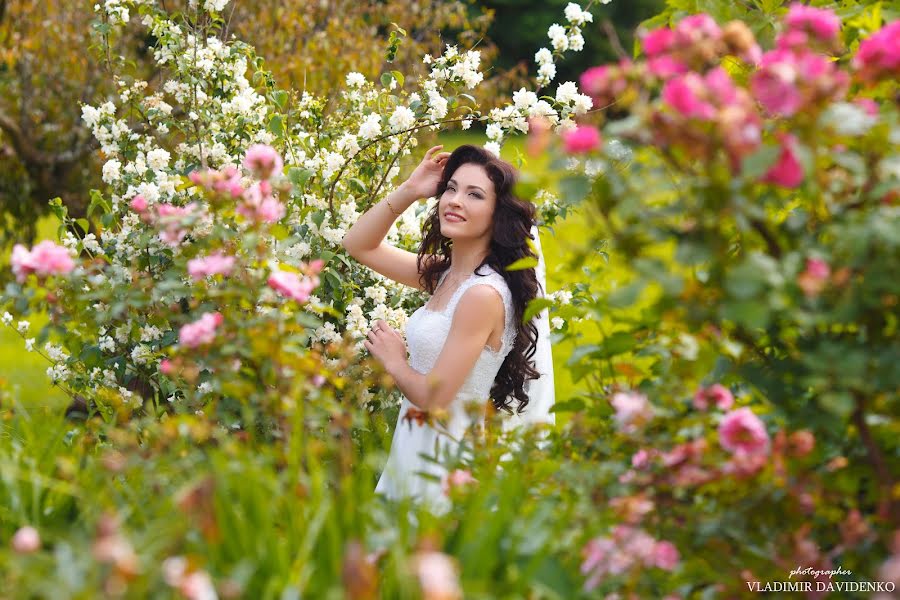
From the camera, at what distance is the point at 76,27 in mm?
7531

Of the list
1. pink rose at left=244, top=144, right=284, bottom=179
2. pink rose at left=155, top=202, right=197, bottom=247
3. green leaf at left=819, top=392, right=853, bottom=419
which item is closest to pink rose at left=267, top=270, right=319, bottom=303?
pink rose at left=244, top=144, right=284, bottom=179

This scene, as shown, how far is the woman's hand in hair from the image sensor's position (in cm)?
399

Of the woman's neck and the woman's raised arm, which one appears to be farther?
the woman's raised arm

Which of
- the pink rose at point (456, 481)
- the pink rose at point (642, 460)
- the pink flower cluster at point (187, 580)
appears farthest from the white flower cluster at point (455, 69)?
the pink flower cluster at point (187, 580)

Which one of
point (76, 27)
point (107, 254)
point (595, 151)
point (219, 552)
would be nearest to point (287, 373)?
point (219, 552)

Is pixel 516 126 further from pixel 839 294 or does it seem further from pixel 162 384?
pixel 839 294

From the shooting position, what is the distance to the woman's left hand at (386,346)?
11.7ft

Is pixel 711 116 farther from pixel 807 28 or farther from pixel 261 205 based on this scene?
pixel 261 205

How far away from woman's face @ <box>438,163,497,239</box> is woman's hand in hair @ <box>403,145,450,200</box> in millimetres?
182

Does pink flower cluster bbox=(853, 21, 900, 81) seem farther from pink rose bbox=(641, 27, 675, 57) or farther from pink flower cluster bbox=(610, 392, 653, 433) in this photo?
pink flower cluster bbox=(610, 392, 653, 433)

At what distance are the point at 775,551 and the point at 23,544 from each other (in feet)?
4.73

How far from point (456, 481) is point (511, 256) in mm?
1541

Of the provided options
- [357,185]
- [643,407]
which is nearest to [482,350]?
[357,185]

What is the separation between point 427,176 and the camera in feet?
13.2
